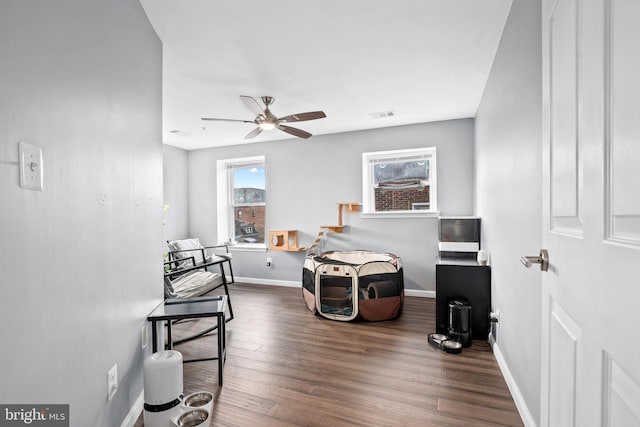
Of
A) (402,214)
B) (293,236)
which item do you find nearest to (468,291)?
(402,214)

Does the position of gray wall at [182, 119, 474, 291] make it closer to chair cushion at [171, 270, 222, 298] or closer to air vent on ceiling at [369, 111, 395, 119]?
air vent on ceiling at [369, 111, 395, 119]

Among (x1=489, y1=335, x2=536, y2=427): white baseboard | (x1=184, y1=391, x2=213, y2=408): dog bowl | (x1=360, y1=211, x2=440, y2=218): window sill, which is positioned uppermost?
(x1=360, y1=211, x2=440, y2=218): window sill

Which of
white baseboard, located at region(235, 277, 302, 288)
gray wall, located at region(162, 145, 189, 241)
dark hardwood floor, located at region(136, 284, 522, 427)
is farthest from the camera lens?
gray wall, located at region(162, 145, 189, 241)

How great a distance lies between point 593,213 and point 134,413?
87.3 inches

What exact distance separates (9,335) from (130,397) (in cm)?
102

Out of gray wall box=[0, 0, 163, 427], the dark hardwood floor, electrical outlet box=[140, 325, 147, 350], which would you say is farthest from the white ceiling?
the dark hardwood floor

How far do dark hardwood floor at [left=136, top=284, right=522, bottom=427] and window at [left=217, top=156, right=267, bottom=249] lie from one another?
7.68 feet

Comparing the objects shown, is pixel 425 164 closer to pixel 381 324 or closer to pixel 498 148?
pixel 498 148

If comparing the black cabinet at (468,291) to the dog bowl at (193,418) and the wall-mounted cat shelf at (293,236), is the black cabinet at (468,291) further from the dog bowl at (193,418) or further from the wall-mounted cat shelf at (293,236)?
the dog bowl at (193,418)

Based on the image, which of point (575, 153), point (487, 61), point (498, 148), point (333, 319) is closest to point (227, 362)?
point (333, 319)

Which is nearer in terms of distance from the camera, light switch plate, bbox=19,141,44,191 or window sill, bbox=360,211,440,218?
light switch plate, bbox=19,141,44,191

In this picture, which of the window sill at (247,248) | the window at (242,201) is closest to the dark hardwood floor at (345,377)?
the window sill at (247,248)

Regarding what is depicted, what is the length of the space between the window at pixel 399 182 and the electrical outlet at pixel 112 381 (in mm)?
3544

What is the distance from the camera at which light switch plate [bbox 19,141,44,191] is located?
95cm
